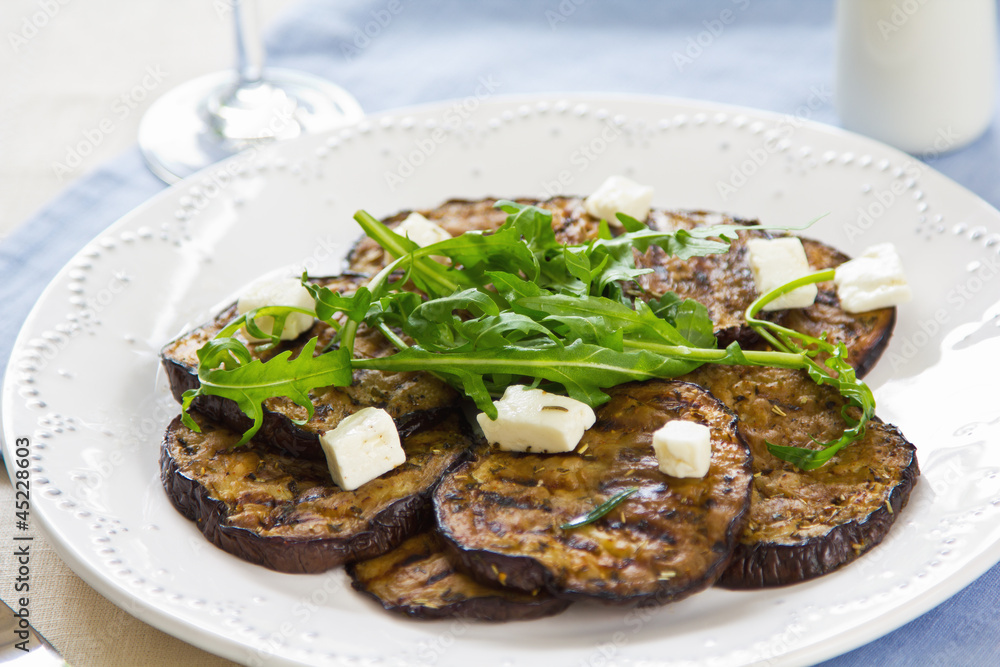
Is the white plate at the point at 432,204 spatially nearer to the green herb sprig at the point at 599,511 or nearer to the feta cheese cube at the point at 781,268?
the green herb sprig at the point at 599,511

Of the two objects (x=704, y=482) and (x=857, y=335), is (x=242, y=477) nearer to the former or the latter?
(x=704, y=482)

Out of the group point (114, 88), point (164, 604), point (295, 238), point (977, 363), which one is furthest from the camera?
point (114, 88)

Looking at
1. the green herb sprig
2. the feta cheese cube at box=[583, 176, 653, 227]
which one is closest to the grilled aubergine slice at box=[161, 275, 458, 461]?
the green herb sprig

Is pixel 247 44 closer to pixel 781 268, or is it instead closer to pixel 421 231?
pixel 421 231

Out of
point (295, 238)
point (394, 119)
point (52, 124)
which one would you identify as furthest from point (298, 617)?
point (52, 124)

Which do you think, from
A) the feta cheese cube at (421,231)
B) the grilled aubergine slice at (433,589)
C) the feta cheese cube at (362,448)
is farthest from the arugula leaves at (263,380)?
the feta cheese cube at (421,231)

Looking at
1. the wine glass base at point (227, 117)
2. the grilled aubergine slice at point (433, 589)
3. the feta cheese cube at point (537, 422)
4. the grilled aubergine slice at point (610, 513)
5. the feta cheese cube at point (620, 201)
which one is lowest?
the grilled aubergine slice at point (433, 589)
